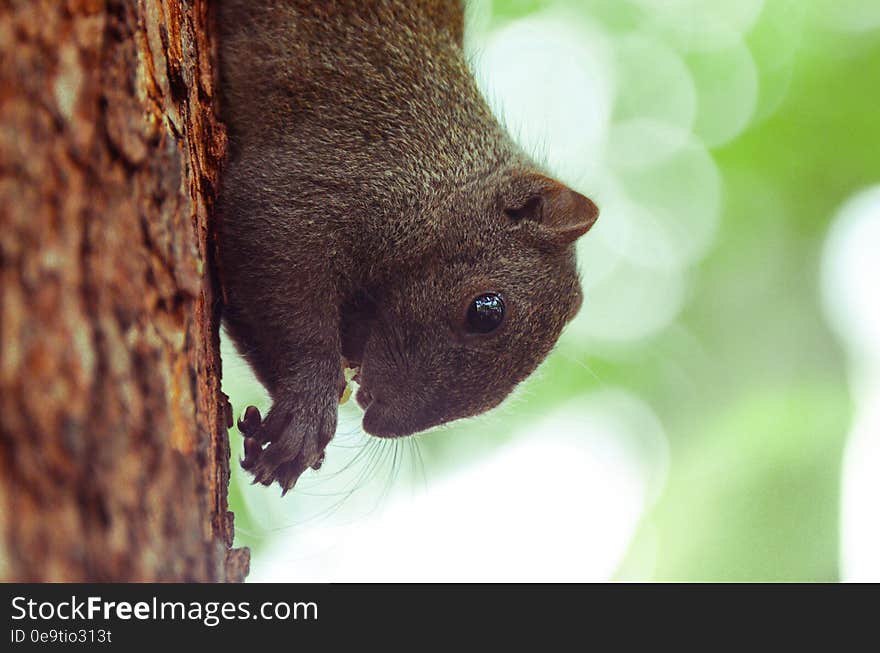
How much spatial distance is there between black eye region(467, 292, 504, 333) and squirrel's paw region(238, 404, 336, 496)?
35.2 inches

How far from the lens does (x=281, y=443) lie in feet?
11.6

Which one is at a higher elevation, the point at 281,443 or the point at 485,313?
the point at 485,313

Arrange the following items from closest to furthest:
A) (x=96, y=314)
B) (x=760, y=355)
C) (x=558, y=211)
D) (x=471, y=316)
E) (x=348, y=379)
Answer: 1. (x=96, y=314)
2. (x=471, y=316)
3. (x=558, y=211)
4. (x=348, y=379)
5. (x=760, y=355)

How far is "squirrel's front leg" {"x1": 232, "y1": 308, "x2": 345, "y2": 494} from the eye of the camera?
11.6 ft

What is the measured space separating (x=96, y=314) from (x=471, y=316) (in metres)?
2.60

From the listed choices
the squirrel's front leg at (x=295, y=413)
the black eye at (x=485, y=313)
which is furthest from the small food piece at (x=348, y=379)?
the black eye at (x=485, y=313)

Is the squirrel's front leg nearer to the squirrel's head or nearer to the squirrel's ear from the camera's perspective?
the squirrel's head

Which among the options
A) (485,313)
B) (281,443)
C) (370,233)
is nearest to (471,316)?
(485,313)

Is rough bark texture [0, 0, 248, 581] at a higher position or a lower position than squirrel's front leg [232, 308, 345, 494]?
lower

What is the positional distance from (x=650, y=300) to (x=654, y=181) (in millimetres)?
1289

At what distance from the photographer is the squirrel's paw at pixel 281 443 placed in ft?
11.5

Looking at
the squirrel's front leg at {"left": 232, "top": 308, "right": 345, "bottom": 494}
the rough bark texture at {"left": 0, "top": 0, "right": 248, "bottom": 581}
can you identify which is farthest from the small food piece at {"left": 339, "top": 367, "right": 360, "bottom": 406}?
the rough bark texture at {"left": 0, "top": 0, "right": 248, "bottom": 581}

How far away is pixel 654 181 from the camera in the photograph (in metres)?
9.51

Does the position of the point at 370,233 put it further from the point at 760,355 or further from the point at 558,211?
the point at 760,355
